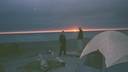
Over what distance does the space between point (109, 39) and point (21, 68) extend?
25.9 ft

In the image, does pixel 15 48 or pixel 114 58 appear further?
pixel 15 48

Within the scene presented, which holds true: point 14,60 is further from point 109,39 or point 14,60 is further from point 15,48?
point 109,39

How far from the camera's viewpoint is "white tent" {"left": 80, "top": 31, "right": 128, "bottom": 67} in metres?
14.5

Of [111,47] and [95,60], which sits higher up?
[111,47]

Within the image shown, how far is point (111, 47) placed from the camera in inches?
606

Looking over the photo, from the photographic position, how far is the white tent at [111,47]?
47.4ft

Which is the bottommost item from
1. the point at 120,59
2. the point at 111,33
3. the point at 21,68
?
the point at 21,68

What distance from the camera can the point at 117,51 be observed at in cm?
1489

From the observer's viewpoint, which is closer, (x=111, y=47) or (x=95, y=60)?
(x=111, y=47)

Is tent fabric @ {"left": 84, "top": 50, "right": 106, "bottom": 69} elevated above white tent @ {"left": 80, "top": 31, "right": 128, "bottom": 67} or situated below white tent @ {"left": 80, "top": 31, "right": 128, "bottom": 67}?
below

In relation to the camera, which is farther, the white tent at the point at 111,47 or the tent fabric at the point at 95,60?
the tent fabric at the point at 95,60

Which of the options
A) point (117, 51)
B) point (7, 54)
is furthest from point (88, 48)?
point (7, 54)

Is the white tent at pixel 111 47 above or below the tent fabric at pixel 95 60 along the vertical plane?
above

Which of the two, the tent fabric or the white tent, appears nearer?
the white tent
